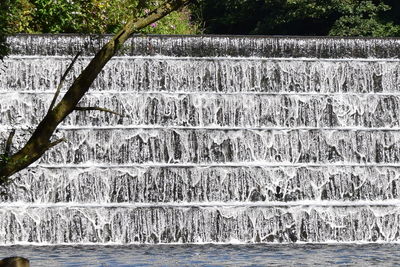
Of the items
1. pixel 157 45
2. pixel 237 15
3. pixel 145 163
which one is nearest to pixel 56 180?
pixel 145 163

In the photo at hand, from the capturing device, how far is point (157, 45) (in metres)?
23.7

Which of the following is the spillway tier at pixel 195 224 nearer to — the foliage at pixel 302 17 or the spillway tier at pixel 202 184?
the spillway tier at pixel 202 184

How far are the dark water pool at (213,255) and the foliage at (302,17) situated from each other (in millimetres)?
15401

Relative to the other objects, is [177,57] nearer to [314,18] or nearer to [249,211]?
[249,211]

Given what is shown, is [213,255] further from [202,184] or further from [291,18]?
[291,18]

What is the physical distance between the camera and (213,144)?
75.8ft

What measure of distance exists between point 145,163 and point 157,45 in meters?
2.29

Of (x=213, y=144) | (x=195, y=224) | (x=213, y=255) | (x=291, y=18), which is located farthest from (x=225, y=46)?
(x=291, y=18)

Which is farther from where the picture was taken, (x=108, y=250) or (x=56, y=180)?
(x=56, y=180)

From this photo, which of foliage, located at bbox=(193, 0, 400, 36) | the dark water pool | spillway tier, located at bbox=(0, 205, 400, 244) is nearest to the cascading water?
spillway tier, located at bbox=(0, 205, 400, 244)

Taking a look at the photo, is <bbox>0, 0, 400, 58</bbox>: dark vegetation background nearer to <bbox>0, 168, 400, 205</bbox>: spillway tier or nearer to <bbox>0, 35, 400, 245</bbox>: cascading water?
<bbox>0, 35, 400, 245</bbox>: cascading water

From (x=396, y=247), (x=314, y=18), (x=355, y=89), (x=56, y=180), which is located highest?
(x=314, y=18)

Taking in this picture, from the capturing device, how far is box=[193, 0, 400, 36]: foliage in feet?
119

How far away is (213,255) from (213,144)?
3892mm
